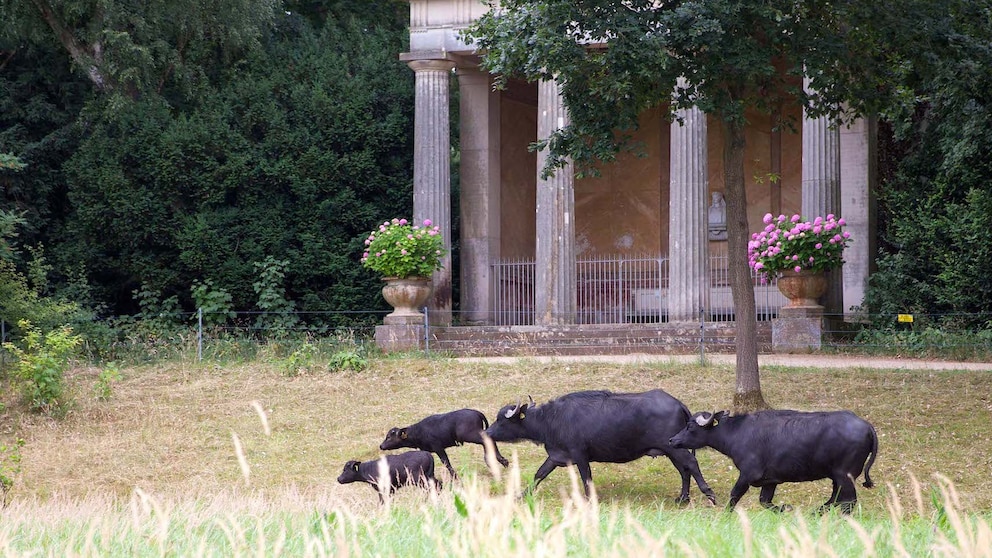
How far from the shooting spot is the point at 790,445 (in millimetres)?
9672

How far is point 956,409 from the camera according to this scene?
48.8 ft

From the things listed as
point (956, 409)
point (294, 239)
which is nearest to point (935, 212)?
point (956, 409)

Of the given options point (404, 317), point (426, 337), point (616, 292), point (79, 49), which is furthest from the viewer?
point (616, 292)

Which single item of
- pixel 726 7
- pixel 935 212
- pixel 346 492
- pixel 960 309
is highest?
pixel 726 7

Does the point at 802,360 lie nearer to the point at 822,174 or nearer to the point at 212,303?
the point at 822,174

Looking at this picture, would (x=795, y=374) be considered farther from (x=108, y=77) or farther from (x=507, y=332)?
(x=108, y=77)

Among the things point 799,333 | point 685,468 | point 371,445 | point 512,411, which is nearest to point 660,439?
point 685,468

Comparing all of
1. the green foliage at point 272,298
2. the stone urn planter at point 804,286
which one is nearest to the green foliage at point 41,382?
the green foliage at point 272,298

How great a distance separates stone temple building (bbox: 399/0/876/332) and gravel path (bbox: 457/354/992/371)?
2826mm

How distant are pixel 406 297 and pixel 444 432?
11.3 meters

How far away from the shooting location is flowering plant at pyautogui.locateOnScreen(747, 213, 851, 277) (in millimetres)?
20938

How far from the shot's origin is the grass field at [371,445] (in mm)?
7465

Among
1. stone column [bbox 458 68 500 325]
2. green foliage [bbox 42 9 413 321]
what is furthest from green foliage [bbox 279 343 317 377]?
stone column [bbox 458 68 500 325]

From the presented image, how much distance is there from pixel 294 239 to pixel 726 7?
50.4 feet
